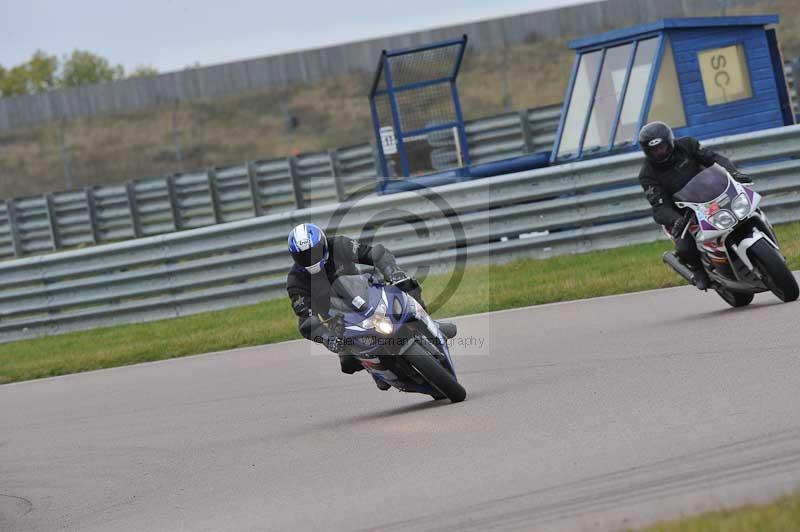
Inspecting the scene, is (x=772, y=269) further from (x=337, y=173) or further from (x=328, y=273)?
(x=337, y=173)

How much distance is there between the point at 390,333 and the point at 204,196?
2334 cm

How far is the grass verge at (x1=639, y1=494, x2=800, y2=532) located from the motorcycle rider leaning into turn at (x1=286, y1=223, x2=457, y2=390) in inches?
180

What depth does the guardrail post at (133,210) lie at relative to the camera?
32219 mm

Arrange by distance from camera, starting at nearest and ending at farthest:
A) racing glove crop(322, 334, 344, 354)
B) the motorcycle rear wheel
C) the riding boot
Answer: the motorcycle rear wheel < racing glove crop(322, 334, 344, 354) < the riding boot

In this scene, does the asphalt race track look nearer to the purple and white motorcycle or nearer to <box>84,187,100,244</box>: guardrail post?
the purple and white motorcycle

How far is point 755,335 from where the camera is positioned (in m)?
10.3

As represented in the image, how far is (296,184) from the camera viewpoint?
105ft

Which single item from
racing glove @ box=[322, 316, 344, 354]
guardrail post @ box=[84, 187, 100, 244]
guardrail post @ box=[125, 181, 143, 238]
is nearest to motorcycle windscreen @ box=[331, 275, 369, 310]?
racing glove @ box=[322, 316, 344, 354]

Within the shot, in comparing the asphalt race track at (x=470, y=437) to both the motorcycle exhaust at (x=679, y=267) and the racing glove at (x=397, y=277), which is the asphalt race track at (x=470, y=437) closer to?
the motorcycle exhaust at (x=679, y=267)

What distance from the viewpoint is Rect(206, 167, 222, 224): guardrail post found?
32312 mm

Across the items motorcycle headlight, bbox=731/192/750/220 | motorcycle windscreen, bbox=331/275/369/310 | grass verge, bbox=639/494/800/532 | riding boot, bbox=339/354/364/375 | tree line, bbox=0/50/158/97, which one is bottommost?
grass verge, bbox=639/494/800/532

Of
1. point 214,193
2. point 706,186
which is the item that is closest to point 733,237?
point 706,186

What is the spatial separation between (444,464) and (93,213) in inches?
1016

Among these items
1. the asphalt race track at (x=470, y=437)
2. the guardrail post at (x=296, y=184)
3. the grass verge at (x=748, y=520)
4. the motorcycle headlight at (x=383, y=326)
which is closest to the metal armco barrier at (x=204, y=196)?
the guardrail post at (x=296, y=184)
